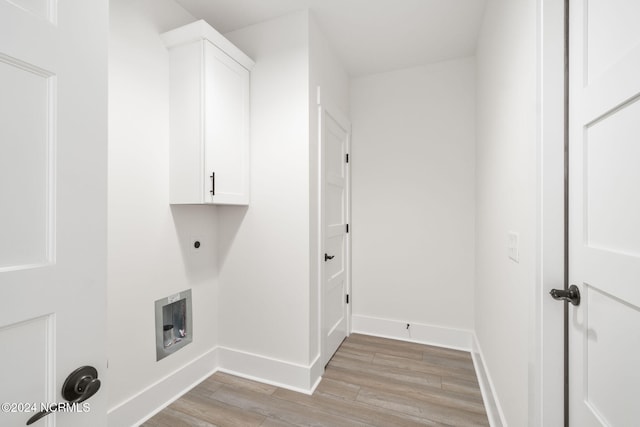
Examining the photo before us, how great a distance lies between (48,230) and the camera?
0.62 m

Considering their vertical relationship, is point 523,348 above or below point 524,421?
above

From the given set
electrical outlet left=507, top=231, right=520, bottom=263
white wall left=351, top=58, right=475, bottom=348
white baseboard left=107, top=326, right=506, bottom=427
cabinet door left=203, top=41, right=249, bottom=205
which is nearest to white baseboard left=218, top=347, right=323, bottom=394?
white baseboard left=107, top=326, right=506, bottom=427

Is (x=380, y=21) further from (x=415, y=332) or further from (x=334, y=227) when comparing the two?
(x=415, y=332)

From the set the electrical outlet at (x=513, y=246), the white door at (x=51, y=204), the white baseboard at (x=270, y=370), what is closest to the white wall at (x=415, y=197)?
the white baseboard at (x=270, y=370)

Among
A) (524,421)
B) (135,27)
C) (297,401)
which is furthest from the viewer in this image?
(297,401)

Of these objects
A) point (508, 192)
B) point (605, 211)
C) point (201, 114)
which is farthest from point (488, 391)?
point (201, 114)

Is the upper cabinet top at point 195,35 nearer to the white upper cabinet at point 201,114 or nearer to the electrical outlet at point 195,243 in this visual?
the white upper cabinet at point 201,114

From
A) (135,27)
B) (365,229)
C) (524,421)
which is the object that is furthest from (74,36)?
(365,229)

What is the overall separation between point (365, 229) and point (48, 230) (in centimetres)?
263

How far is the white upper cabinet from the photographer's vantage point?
179 centimetres

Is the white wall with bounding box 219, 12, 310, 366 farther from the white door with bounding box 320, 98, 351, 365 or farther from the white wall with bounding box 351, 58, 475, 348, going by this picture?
the white wall with bounding box 351, 58, 475, 348

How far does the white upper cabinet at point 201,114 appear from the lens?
1.79 metres

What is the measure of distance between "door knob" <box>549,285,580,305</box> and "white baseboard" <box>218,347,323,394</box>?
5.24 feet

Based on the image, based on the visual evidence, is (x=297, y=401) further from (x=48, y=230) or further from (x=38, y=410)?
(x=48, y=230)
